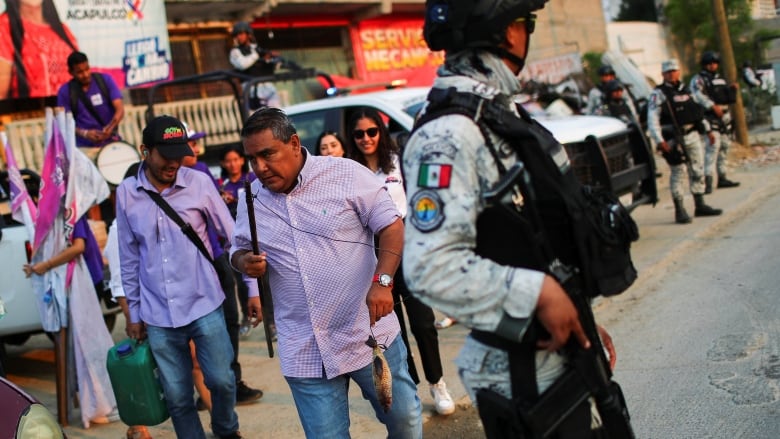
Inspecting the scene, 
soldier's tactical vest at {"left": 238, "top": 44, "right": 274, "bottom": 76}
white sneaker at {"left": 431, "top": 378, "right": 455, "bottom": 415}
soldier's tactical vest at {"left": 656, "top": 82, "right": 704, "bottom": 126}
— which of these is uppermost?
soldier's tactical vest at {"left": 238, "top": 44, "right": 274, "bottom": 76}

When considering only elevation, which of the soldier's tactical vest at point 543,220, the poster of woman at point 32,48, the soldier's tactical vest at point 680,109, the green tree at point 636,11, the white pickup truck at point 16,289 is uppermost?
the green tree at point 636,11

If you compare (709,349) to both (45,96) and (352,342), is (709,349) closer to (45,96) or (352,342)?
(352,342)

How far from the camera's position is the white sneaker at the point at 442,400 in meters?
4.58

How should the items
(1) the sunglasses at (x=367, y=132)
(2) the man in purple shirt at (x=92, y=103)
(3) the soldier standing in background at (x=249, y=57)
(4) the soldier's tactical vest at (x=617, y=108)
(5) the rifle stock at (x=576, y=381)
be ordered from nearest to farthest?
(5) the rifle stock at (x=576, y=381), (1) the sunglasses at (x=367, y=132), (2) the man in purple shirt at (x=92, y=103), (4) the soldier's tactical vest at (x=617, y=108), (3) the soldier standing in background at (x=249, y=57)

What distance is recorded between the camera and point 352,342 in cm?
306

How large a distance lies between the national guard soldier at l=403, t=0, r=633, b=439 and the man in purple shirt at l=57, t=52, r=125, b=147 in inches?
285

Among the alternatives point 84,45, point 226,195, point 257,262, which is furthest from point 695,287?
point 84,45

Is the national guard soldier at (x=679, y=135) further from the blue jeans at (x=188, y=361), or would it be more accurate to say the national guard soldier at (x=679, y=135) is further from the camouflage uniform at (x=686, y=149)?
the blue jeans at (x=188, y=361)

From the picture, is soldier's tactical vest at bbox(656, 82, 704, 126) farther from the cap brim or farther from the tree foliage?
the tree foliage

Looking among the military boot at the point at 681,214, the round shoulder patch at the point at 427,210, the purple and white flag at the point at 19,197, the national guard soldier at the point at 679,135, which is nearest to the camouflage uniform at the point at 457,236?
the round shoulder patch at the point at 427,210

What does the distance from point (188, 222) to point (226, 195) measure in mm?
2441

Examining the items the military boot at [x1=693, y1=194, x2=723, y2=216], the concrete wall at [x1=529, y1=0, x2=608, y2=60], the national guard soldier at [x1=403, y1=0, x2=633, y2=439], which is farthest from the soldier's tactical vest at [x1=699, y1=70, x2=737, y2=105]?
the concrete wall at [x1=529, y1=0, x2=608, y2=60]

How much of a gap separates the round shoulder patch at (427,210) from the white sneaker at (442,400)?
291 cm

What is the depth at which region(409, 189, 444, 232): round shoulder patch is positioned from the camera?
183 cm
